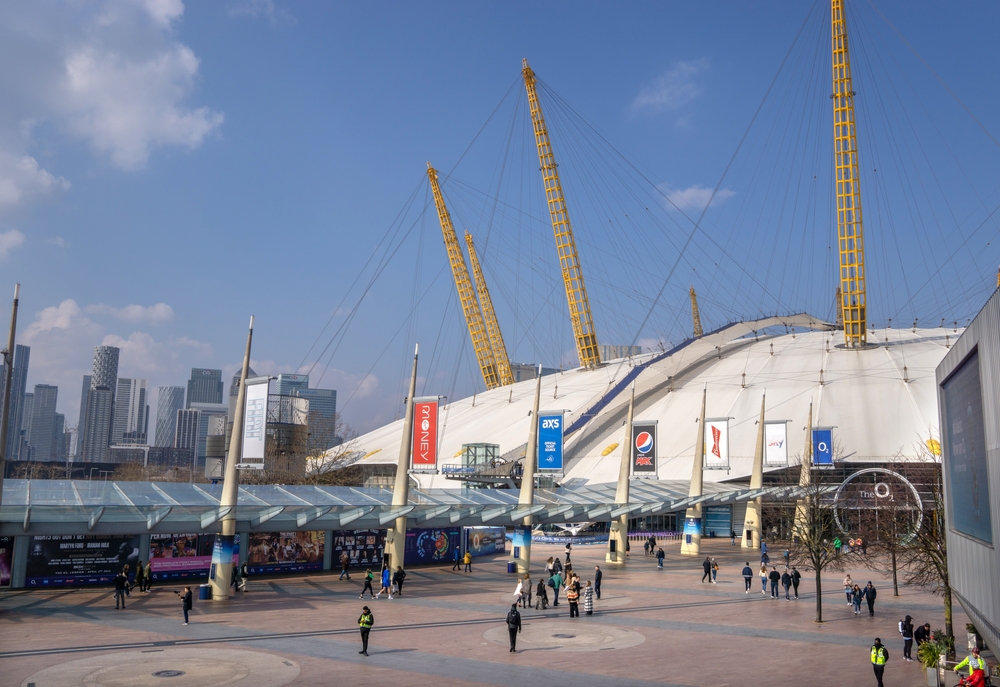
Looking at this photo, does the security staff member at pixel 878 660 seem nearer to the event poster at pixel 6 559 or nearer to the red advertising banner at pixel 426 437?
the red advertising banner at pixel 426 437

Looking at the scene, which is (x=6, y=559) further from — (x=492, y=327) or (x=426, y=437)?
(x=492, y=327)

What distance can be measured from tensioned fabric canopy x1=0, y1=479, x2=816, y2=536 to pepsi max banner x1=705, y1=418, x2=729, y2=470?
10970 millimetres

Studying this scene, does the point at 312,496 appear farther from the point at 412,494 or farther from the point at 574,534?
the point at 574,534

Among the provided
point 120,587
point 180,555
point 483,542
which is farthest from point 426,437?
point 483,542

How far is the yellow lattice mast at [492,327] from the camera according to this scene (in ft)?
348

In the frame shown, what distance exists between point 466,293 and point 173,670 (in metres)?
88.7

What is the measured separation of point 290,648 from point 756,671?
35.3 feet

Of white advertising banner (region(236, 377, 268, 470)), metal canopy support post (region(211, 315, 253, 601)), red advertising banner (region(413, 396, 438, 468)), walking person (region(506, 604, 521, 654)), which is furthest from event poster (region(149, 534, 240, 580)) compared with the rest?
walking person (region(506, 604, 521, 654))

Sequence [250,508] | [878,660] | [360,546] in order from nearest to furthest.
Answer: [878,660]
[250,508]
[360,546]

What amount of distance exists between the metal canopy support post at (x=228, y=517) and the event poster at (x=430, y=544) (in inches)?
443

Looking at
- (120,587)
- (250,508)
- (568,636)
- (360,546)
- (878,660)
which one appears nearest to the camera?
(878,660)

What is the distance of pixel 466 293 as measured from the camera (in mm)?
104938

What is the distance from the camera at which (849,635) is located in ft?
76.5

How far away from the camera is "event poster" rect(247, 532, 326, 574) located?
1297 inches
